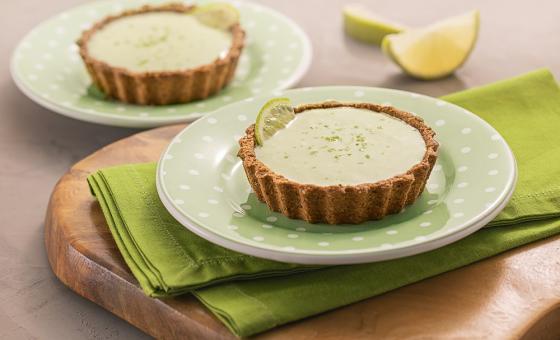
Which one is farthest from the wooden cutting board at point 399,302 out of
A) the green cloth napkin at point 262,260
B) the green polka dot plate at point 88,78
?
the green polka dot plate at point 88,78

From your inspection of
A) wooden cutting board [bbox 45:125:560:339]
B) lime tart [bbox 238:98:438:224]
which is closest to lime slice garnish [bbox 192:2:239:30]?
lime tart [bbox 238:98:438:224]

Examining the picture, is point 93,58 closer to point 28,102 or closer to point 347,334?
point 28,102

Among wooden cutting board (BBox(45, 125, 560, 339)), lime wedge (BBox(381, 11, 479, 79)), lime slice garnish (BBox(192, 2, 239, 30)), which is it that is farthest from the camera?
lime slice garnish (BBox(192, 2, 239, 30))

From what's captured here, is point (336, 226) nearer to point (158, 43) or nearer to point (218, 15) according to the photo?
point (158, 43)

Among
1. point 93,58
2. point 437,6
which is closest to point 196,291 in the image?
point 93,58

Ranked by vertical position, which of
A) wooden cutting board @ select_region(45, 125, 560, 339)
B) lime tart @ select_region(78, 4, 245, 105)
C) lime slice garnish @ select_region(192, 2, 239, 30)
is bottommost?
lime tart @ select_region(78, 4, 245, 105)

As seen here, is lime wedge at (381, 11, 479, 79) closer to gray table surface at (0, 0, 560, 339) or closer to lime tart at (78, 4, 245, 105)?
gray table surface at (0, 0, 560, 339)
